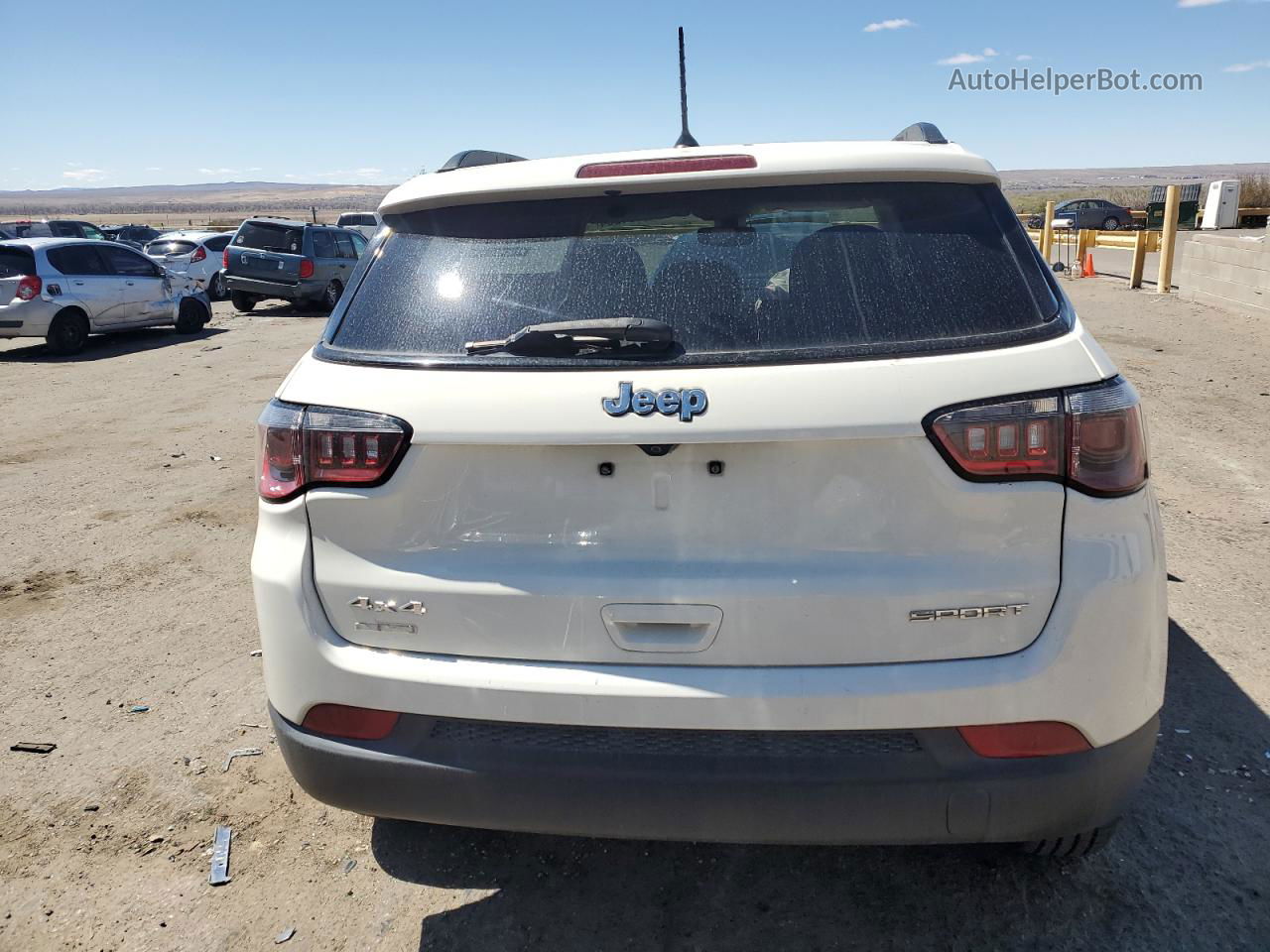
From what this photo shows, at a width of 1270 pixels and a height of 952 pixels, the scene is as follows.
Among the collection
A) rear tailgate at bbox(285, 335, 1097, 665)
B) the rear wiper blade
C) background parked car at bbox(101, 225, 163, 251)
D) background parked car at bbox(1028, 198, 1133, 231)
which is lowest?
background parked car at bbox(1028, 198, 1133, 231)

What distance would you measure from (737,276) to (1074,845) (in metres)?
1.68

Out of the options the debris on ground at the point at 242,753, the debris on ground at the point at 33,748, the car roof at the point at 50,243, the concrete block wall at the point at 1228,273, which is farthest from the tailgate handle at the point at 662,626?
the car roof at the point at 50,243

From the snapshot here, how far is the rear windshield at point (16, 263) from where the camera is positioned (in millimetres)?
14398

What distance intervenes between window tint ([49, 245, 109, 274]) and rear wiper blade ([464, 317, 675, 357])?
15.3 metres

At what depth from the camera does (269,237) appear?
20.8m

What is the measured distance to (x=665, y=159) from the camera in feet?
7.74

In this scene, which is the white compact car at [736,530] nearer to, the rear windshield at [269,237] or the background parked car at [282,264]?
the background parked car at [282,264]

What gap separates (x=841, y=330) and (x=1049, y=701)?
90cm

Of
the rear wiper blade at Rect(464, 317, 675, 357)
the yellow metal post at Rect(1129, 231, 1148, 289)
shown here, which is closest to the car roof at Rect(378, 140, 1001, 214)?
the rear wiper blade at Rect(464, 317, 675, 357)

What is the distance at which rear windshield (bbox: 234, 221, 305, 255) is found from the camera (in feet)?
67.7

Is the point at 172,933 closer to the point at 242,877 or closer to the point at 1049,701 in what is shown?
the point at 242,877

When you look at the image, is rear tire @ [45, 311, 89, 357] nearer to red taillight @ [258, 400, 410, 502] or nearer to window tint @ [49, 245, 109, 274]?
window tint @ [49, 245, 109, 274]

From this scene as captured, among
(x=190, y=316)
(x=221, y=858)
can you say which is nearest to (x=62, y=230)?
(x=190, y=316)

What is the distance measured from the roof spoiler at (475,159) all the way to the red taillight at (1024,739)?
1.95 m
